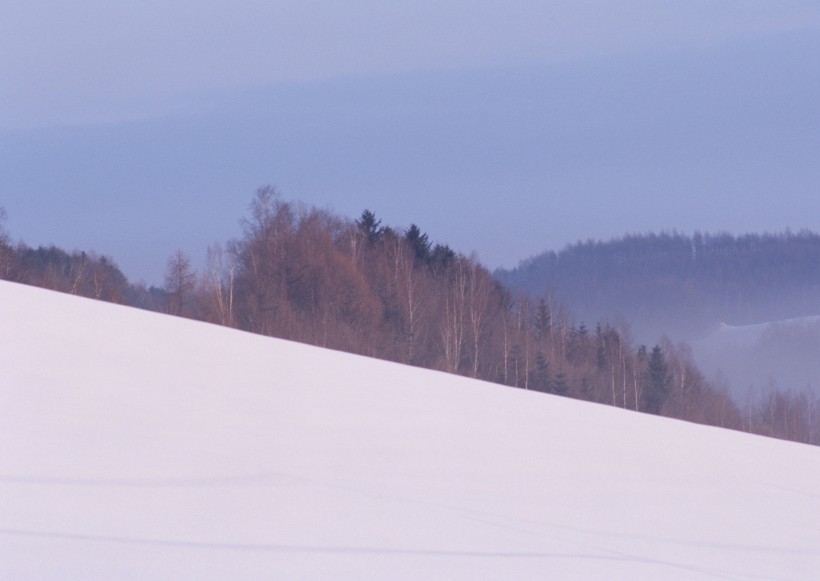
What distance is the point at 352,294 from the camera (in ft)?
90.8

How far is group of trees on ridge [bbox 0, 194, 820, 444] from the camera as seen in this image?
26.7m

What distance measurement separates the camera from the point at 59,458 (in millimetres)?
2051

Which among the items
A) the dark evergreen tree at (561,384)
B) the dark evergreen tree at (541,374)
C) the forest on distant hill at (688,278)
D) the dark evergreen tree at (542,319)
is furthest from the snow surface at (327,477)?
the forest on distant hill at (688,278)

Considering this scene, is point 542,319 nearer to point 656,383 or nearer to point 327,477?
point 656,383

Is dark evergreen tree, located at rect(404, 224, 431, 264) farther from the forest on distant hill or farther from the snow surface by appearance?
the forest on distant hill

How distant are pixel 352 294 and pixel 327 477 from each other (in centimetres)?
2542

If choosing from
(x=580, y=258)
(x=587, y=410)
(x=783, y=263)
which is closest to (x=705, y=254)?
(x=783, y=263)

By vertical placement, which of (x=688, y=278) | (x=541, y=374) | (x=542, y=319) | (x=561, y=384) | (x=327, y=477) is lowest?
(x=327, y=477)

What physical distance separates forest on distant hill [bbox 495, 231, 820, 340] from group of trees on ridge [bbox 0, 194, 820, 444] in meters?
37.0

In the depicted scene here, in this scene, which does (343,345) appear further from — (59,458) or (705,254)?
(705,254)

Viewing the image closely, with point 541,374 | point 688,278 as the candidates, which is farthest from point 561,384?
point 688,278

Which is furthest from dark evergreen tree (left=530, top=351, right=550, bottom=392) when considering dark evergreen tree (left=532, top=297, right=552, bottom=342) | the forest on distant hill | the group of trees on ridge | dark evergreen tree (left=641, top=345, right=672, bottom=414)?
the forest on distant hill

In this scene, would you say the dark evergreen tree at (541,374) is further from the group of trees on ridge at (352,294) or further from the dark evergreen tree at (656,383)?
the dark evergreen tree at (656,383)

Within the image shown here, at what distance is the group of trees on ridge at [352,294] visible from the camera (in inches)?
1050
